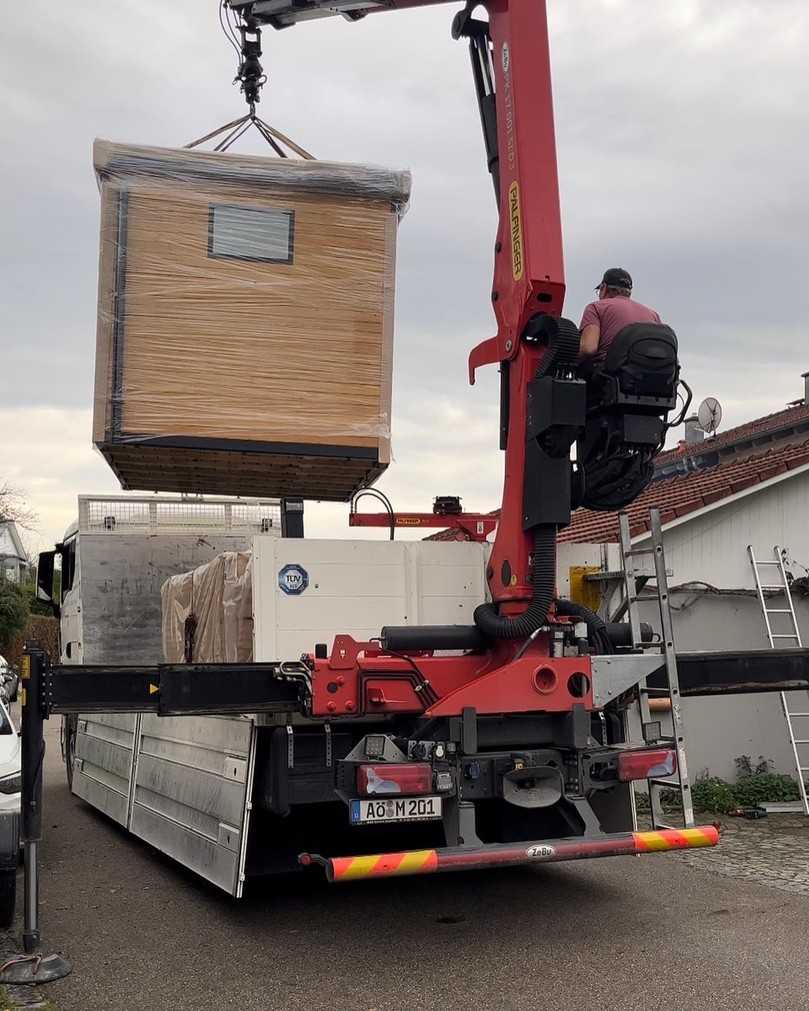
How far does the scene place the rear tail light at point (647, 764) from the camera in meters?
5.34

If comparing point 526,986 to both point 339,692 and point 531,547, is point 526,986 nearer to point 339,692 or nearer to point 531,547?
point 339,692

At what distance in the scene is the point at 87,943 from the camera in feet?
19.2

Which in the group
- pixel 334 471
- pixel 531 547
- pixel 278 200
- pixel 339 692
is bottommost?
pixel 339 692

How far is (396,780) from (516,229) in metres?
2.92

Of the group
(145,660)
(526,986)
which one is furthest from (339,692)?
(145,660)

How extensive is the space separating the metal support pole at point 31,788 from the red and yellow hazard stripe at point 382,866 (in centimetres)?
159

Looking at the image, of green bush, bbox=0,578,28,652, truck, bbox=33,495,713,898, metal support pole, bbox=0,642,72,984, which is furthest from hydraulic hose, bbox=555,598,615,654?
green bush, bbox=0,578,28,652

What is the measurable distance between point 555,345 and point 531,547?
1042 millimetres

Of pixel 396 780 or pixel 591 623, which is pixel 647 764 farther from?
pixel 396 780

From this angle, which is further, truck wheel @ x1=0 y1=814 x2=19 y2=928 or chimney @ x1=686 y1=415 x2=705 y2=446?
chimney @ x1=686 y1=415 x2=705 y2=446

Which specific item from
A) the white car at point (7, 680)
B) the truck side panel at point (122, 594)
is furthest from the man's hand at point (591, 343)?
the white car at point (7, 680)

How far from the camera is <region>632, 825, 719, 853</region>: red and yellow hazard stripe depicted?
5176 mm

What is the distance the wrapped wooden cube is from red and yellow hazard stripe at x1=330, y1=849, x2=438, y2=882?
2.41 meters

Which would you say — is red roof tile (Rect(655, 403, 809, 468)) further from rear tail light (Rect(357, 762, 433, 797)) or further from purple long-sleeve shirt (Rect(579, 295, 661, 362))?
rear tail light (Rect(357, 762, 433, 797))
